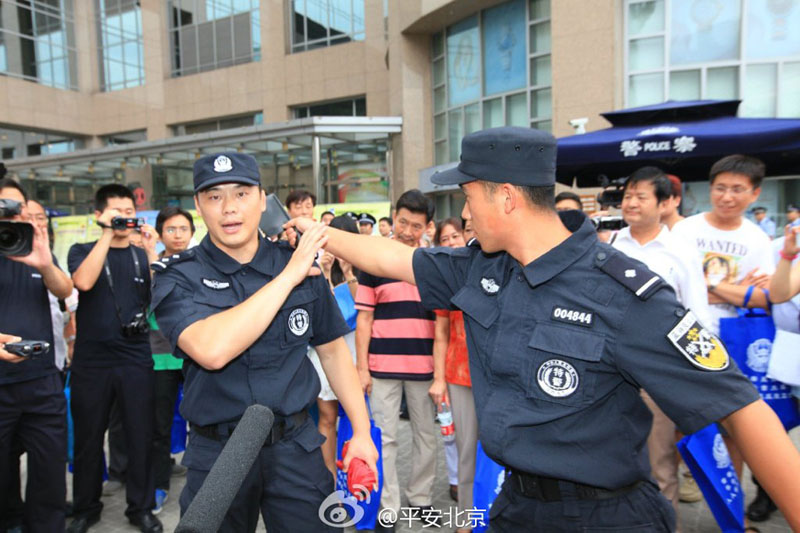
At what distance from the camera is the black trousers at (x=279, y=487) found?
2158 millimetres

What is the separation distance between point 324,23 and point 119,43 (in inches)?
447

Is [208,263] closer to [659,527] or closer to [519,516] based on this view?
[519,516]

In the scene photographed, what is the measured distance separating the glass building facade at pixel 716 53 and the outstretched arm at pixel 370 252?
432 inches

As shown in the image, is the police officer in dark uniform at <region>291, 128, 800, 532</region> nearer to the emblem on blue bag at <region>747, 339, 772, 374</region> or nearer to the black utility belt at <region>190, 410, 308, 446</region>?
the black utility belt at <region>190, 410, 308, 446</region>

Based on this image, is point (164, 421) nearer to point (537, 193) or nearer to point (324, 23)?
point (537, 193)

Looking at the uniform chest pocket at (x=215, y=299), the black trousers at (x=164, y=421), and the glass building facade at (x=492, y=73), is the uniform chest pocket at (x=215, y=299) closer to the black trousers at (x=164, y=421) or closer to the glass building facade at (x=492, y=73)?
the black trousers at (x=164, y=421)

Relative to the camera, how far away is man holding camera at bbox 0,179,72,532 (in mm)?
3193

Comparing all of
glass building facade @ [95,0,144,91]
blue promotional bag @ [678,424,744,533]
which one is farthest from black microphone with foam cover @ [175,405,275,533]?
glass building facade @ [95,0,144,91]

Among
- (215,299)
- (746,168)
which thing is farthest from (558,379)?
(746,168)

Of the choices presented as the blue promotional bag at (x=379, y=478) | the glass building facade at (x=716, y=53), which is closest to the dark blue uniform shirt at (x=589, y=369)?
the blue promotional bag at (x=379, y=478)

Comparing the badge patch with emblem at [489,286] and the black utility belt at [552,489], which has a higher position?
the badge patch with emblem at [489,286]

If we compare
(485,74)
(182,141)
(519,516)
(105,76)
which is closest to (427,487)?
(519,516)

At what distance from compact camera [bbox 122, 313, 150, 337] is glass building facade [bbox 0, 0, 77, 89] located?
2664 cm

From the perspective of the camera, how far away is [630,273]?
5.58 feet
